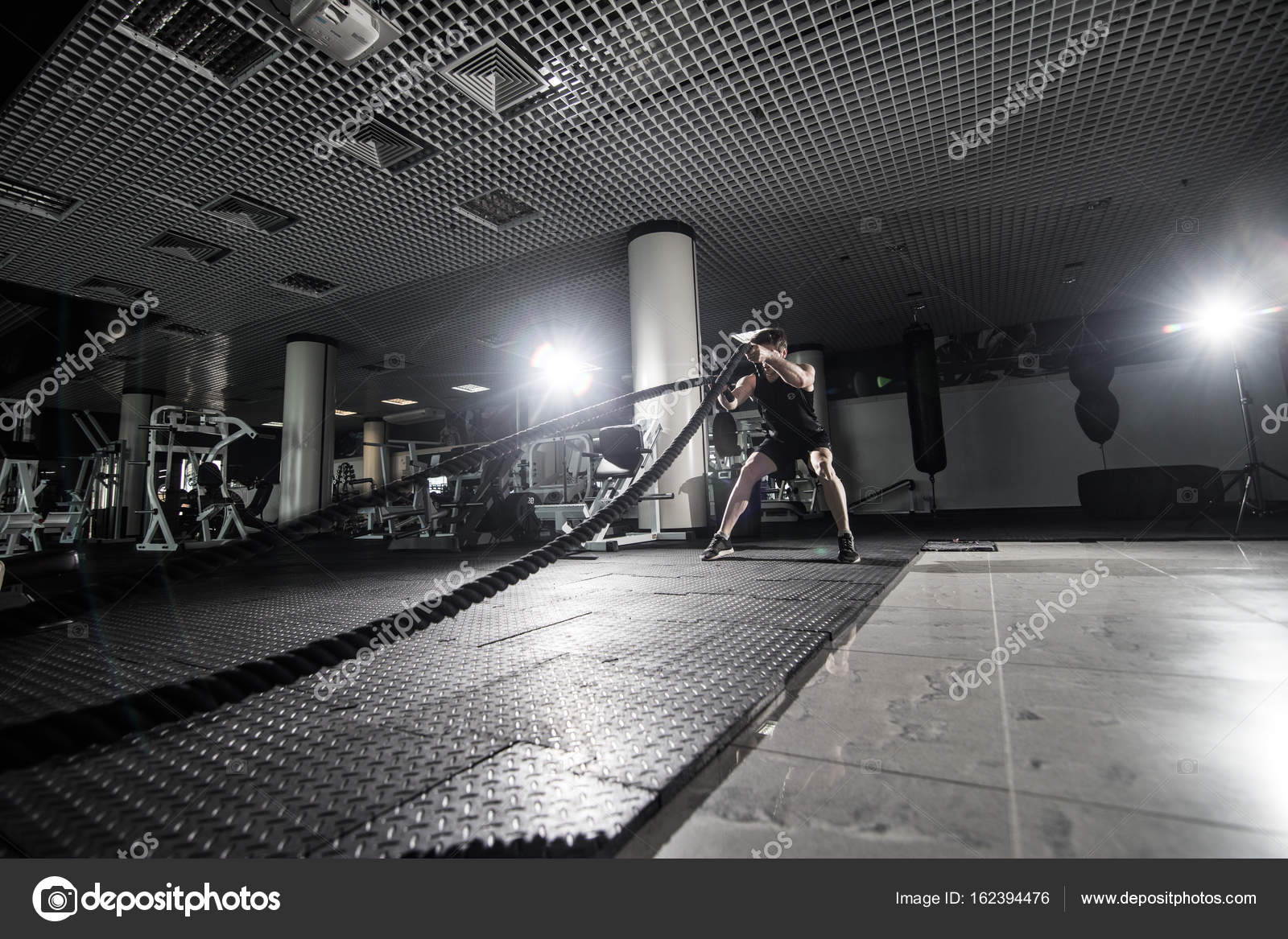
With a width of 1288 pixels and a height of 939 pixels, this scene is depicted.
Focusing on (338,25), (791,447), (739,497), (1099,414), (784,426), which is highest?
(338,25)

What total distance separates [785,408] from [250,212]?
508 centimetres

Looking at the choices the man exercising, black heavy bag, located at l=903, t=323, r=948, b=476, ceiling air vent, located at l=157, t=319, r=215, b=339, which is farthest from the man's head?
ceiling air vent, located at l=157, t=319, r=215, b=339

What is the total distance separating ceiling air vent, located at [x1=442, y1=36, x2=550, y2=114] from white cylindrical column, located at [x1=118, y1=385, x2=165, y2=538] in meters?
9.86

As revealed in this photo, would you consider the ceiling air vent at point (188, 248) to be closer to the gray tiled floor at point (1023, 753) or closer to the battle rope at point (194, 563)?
the battle rope at point (194, 563)

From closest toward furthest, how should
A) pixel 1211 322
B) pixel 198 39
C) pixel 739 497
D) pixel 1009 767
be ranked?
pixel 1009 767 < pixel 198 39 < pixel 739 497 < pixel 1211 322

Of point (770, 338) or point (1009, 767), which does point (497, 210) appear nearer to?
point (770, 338)

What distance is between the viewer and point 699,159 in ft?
14.3

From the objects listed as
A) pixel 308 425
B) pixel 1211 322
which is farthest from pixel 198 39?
pixel 1211 322

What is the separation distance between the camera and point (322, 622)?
6.50 ft

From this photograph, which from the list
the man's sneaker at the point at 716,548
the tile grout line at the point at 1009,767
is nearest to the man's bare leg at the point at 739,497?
the man's sneaker at the point at 716,548

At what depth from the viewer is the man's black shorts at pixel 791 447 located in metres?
3.30
